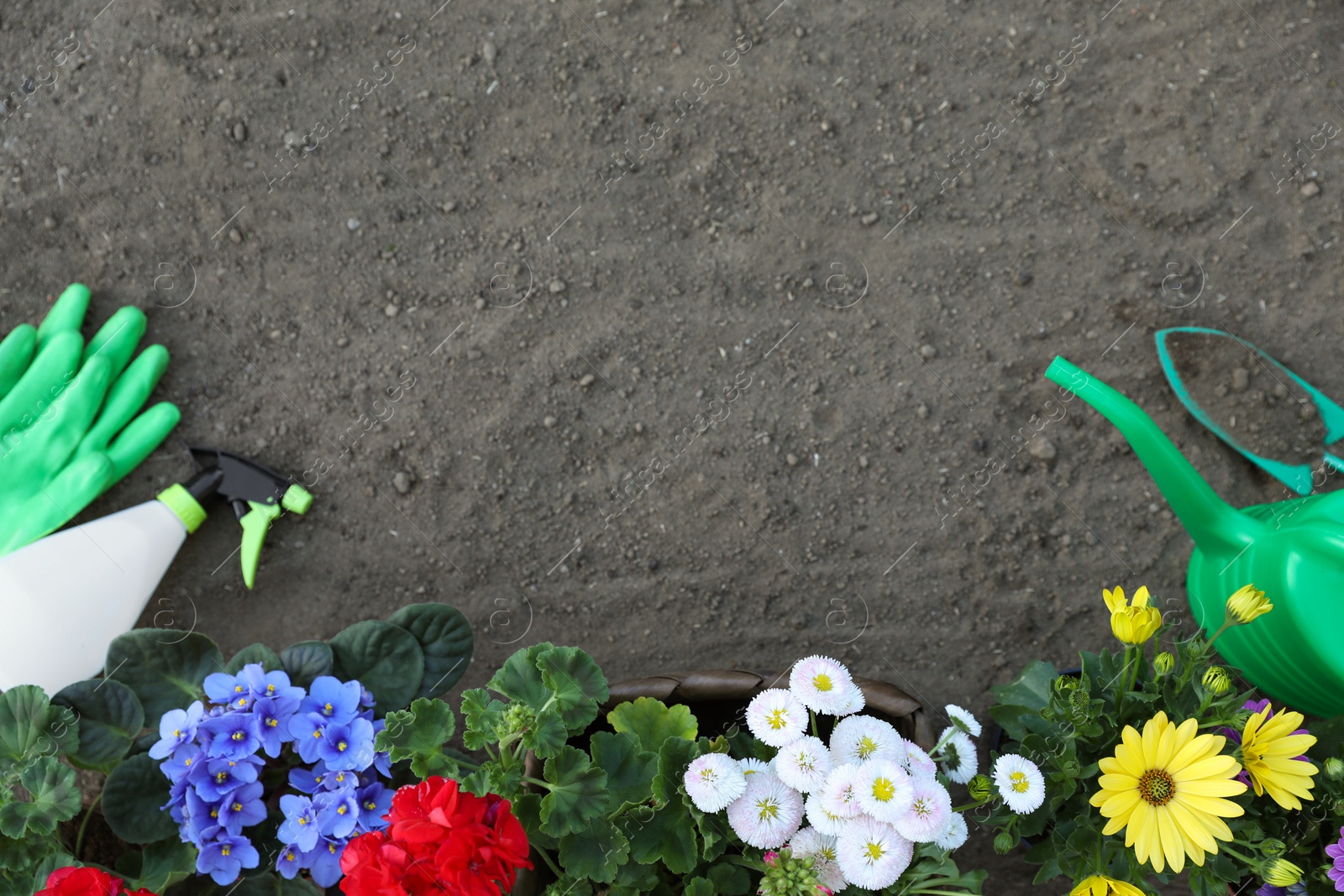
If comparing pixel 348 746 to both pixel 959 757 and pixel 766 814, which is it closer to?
pixel 766 814

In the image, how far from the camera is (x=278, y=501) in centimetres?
133

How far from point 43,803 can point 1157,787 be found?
3.04 feet

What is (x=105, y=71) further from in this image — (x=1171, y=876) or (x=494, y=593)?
(x=1171, y=876)

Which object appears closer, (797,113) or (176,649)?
(176,649)

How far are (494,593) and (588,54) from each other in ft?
2.62

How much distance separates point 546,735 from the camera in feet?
2.43

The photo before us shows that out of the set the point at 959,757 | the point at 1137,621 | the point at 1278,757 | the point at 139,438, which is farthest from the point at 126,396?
the point at 1278,757

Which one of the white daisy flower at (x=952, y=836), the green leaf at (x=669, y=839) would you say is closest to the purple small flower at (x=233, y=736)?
the green leaf at (x=669, y=839)

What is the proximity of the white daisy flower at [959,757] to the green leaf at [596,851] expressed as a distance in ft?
→ 0.92

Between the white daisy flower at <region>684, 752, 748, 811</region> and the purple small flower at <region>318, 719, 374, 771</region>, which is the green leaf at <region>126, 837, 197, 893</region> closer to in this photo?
the purple small flower at <region>318, 719, 374, 771</region>

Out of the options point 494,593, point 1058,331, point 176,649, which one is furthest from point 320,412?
point 1058,331

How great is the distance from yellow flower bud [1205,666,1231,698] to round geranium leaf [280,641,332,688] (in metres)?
0.79

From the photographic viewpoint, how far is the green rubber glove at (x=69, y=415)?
4.19ft

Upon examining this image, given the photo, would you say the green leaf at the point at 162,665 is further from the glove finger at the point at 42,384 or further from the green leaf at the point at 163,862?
the glove finger at the point at 42,384
